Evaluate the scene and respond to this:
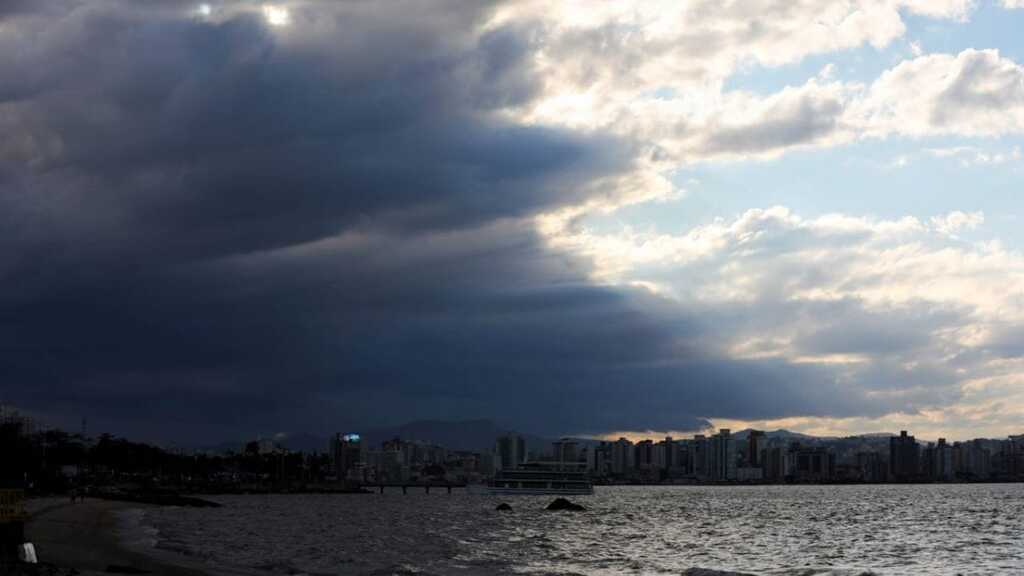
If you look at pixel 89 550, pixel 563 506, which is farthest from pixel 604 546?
pixel 563 506

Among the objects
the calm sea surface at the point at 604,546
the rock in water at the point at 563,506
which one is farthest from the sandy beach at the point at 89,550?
the rock in water at the point at 563,506

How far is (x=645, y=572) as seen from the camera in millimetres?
61438

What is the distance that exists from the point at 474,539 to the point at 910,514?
91321 mm

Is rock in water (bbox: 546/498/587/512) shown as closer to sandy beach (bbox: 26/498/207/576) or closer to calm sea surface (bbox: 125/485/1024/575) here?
calm sea surface (bbox: 125/485/1024/575)

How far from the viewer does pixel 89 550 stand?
6147 cm

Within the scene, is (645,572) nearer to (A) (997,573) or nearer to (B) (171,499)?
(A) (997,573)

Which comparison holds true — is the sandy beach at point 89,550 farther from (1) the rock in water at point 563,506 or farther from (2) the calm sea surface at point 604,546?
(1) the rock in water at point 563,506

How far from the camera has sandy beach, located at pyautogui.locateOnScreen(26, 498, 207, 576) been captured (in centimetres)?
5028

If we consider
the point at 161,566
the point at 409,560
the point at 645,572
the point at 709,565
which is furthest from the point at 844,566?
the point at 161,566

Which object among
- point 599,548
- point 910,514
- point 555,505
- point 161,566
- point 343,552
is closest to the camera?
point 161,566

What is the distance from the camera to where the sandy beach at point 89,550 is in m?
50.3

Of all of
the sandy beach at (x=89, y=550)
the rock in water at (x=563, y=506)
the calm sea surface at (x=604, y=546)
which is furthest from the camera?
the rock in water at (x=563, y=506)

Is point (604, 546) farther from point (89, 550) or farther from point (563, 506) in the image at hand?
point (563, 506)

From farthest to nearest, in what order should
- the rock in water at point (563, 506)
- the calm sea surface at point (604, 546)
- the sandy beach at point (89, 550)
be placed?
the rock in water at point (563, 506) → the calm sea surface at point (604, 546) → the sandy beach at point (89, 550)
